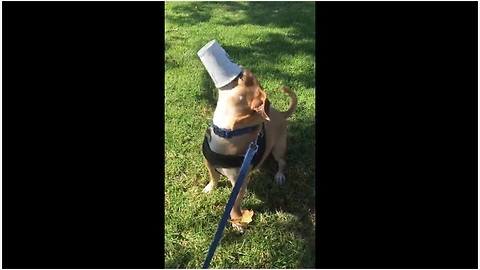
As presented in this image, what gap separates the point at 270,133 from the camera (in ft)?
9.30

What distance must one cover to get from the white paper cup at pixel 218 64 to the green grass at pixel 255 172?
105 centimetres

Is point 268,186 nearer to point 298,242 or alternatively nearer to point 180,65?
point 298,242

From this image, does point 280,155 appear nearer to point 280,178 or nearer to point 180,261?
point 280,178

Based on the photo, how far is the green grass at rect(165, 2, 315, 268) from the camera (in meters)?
2.76

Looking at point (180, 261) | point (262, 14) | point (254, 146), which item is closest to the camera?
point (254, 146)

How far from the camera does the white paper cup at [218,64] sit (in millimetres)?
2250

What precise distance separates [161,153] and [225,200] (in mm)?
552

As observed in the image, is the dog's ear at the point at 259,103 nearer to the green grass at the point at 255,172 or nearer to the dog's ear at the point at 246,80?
the dog's ear at the point at 246,80

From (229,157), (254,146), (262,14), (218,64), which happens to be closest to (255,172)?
(229,157)

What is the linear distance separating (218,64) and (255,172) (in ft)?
4.03

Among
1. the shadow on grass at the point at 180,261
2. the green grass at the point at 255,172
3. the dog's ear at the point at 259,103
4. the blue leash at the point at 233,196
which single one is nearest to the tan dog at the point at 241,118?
the dog's ear at the point at 259,103

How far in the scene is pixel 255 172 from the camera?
3301 mm

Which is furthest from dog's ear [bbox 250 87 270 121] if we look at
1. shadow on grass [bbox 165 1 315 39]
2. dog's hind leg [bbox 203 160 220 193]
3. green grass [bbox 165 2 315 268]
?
shadow on grass [bbox 165 1 315 39]

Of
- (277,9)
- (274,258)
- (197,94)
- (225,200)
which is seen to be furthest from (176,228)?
(277,9)
